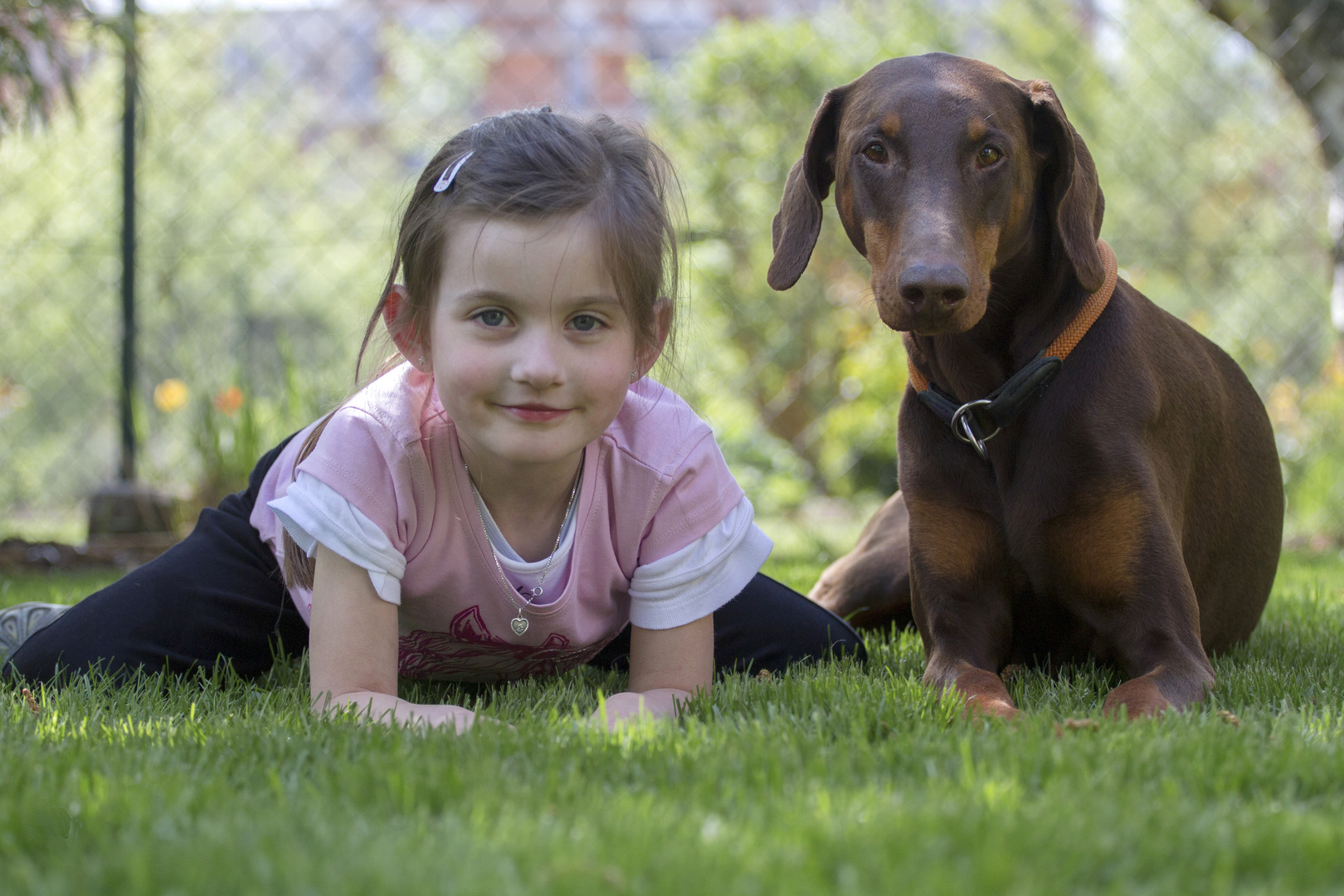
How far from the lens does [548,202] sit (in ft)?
7.06

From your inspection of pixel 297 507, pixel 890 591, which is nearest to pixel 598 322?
pixel 297 507

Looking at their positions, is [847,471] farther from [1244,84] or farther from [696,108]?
[1244,84]

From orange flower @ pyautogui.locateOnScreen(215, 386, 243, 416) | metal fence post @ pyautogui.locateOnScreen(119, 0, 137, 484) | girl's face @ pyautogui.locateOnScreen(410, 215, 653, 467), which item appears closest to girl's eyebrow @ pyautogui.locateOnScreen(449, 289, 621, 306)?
girl's face @ pyautogui.locateOnScreen(410, 215, 653, 467)

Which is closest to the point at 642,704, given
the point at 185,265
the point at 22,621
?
the point at 22,621

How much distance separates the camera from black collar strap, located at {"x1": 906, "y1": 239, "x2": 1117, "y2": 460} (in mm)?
2385

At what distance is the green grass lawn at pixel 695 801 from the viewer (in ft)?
3.92

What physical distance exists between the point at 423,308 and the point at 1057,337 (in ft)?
4.02

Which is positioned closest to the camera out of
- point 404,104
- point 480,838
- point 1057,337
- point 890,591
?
point 480,838

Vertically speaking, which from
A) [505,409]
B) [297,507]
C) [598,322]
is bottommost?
[297,507]

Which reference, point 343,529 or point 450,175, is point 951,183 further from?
point 343,529

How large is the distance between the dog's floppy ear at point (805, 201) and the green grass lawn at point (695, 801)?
89 centimetres

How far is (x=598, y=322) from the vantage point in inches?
87.1

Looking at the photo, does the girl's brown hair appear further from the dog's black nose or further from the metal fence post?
the metal fence post

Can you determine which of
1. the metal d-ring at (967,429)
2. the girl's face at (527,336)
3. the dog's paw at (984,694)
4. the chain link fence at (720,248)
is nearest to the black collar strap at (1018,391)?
the metal d-ring at (967,429)
